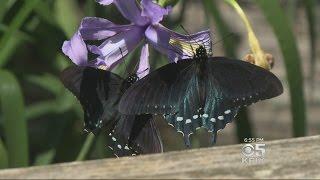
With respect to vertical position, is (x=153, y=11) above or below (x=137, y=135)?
above

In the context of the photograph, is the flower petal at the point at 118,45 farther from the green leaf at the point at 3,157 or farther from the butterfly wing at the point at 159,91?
the green leaf at the point at 3,157

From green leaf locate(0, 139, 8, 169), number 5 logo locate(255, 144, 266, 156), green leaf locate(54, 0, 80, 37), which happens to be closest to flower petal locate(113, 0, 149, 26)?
number 5 logo locate(255, 144, 266, 156)

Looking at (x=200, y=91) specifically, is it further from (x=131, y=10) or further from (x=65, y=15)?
(x=65, y=15)

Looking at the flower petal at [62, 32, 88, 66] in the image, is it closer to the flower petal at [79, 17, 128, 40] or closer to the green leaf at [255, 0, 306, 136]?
the flower petal at [79, 17, 128, 40]

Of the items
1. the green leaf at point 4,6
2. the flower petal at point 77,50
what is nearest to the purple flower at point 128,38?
the flower petal at point 77,50

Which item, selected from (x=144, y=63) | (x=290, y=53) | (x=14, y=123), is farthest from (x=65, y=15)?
(x=144, y=63)

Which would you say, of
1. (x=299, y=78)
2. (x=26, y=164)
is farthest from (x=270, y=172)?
(x=26, y=164)
